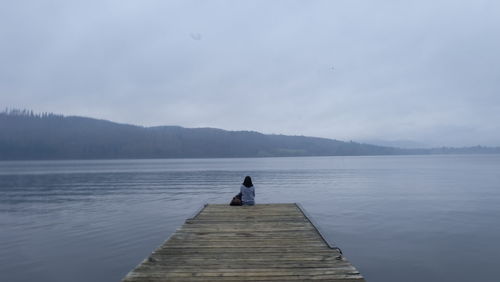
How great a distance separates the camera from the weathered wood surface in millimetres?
8328

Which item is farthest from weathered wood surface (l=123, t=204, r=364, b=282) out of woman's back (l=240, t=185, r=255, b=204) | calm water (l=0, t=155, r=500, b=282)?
woman's back (l=240, t=185, r=255, b=204)

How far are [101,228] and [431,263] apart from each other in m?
21.4

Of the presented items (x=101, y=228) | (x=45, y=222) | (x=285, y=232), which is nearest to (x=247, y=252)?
(x=285, y=232)

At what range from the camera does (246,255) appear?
32.9 feet

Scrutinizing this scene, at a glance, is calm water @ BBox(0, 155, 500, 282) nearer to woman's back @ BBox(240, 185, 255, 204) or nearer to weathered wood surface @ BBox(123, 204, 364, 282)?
weathered wood surface @ BBox(123, 204, 364, 282)

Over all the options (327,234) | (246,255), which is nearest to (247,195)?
(327,234)

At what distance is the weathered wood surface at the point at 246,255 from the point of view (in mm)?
8328

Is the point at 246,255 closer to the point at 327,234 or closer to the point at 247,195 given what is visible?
the point at 247,195

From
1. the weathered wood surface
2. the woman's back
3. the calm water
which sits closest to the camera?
the weathered wood surface

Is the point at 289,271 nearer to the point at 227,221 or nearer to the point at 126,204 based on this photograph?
the point at 227,221

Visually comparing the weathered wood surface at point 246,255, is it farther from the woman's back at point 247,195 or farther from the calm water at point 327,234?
the woman's back at point 247,195

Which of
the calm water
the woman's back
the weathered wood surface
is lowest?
the calm water

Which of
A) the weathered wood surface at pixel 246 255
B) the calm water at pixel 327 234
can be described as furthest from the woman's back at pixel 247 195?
the calm water at pixel 327 234

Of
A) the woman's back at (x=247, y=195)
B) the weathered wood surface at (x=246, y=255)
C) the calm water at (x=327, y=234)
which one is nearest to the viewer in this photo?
the weathered wood surface at (x=246, y=255)
